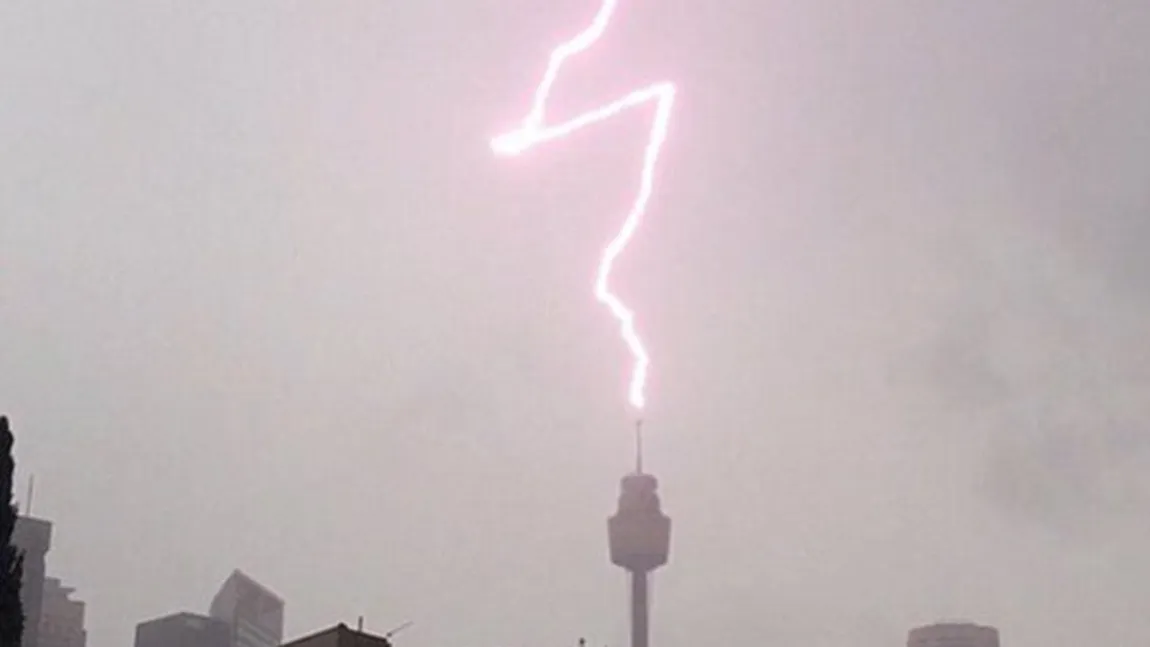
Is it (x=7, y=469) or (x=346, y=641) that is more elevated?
(x=7, y=469)

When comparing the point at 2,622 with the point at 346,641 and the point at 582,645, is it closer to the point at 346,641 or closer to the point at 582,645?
the point at 346,641

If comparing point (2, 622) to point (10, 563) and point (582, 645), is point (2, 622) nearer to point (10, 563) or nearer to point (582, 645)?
point (10, 563)

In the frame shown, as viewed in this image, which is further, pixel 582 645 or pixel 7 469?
pixel 582 645

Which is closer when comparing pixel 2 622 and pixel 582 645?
pixel 2 622

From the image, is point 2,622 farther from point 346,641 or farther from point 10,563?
point 346,641

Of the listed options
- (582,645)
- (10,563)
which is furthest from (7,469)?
(582,645)

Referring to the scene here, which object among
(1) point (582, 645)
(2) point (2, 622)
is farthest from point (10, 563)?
(1) point (582, 645)
